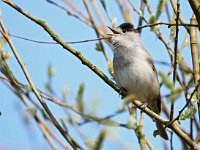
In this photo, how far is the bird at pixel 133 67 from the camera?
185 inches

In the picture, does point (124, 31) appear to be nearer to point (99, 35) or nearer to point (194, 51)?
point (99, 35)

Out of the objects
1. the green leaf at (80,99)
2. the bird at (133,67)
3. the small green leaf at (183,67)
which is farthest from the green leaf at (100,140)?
the bird at (133,67)

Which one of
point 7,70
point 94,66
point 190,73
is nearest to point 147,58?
point 190,73

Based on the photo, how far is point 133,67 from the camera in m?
4.72

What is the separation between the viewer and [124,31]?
5258 millimetres

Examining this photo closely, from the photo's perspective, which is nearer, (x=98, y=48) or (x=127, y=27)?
(x=98, y=48)

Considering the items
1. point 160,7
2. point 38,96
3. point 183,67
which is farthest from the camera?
point 183,67

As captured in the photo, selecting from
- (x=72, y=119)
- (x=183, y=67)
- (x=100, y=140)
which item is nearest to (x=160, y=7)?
Answer: (x=183, y=67)

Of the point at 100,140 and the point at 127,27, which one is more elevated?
the point at 127,27

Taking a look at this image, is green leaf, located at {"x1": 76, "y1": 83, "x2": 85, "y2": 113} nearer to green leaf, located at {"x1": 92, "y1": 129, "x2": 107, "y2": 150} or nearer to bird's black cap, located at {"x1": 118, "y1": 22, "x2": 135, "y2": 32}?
green leaf, located at {"x1": 92, "y1": 129, "x2": 107, "y2": 150}

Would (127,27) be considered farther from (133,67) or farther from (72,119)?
(72,119)

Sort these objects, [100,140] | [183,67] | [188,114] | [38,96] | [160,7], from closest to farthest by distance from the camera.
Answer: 1. [100,140]
2. [38,96]
3. [188,114]
4. [160,7]
5. [183,67]

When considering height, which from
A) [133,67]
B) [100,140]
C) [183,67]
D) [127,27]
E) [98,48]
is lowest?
[100,140]

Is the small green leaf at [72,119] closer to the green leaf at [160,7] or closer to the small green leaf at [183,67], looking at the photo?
the green leaf at [160,7]
